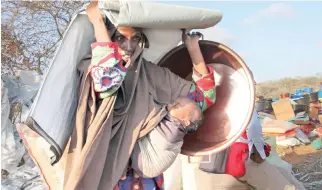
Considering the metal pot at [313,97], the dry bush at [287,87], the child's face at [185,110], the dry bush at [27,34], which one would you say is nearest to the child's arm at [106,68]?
the child's face at [185,110]

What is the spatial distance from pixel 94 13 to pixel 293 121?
24.8ft

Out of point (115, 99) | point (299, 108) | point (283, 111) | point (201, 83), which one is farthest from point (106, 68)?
point (299, 108)

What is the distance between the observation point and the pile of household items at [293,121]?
23.5 feet

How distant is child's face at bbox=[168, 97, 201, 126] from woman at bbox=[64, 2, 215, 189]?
5cm

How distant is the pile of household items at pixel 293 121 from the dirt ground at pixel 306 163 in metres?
0.13

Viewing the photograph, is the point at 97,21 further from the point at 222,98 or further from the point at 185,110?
the point at 222,98

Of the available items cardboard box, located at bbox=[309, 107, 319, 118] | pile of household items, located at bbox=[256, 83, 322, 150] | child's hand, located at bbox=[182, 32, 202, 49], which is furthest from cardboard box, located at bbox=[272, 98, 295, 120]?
child's hand, located at bbox=[182, 32, 202, 49]

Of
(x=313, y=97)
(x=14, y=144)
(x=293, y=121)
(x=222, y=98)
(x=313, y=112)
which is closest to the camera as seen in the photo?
(x=222, y=98)

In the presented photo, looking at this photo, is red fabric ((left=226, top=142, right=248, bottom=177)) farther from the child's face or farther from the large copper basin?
the child's face

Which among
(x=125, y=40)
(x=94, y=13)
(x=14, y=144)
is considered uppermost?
(x=94, y=13)

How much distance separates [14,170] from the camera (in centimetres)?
373

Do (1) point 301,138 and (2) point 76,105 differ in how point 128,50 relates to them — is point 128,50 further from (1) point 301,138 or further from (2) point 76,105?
(1) point 301,138

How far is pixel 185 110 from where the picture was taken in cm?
167

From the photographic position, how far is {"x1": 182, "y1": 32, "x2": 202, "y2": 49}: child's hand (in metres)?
1.86
